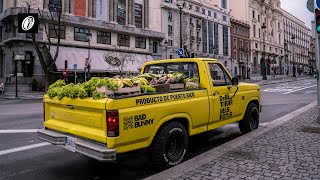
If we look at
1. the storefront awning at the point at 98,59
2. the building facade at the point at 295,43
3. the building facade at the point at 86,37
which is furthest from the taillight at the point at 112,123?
the building facade at the point at 295,43

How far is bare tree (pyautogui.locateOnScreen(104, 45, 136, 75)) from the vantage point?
3831 centimetres

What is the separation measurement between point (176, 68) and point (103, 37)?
34.2m

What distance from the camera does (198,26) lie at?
186 feet

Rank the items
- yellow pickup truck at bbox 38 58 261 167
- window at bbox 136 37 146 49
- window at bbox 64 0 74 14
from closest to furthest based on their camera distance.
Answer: yellow pickup truck at bbox 38 58 261 167 → window at bbox 64 0 74 14 → window at bbox 136 37 146 49

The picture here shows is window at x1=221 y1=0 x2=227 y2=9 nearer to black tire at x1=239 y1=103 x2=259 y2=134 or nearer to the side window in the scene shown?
black tire at x1=239 y1=103 x2=259 y2=134

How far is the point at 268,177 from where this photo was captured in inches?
162

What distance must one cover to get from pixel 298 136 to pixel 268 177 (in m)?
2.99

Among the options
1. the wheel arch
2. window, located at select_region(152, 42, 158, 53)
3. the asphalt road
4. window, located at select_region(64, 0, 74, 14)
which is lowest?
the asphalt road

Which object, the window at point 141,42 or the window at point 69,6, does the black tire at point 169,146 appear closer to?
the window at point 69,6

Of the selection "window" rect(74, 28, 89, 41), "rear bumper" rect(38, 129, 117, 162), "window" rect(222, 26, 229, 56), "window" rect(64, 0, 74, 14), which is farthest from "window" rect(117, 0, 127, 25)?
"rear bumper" rect(38, 129, 117, 162)

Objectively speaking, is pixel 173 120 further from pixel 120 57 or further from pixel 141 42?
pixel 141 42

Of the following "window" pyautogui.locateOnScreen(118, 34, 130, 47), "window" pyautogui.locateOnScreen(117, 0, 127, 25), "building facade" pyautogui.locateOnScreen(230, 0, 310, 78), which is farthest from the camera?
"building facade" pyautogui.locateOnScreen(230, 0, 310, 78)

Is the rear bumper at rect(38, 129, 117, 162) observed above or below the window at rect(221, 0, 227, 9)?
below

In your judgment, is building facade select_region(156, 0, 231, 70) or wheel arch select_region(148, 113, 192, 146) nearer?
wheel arch select_region(148, 113, 192, 146)
